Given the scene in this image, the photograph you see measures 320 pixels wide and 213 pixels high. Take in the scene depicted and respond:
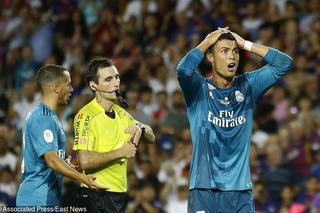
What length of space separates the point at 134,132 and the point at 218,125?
77 centimetres

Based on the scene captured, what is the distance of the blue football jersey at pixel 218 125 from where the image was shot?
7.07 metres

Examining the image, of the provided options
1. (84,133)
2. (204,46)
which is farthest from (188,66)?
(84,133)

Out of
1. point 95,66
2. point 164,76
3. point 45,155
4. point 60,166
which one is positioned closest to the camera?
point 60,166

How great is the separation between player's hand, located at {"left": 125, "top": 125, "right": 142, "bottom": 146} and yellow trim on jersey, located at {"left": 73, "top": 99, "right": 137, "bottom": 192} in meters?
0.07

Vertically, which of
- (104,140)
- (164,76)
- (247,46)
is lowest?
(104,140)

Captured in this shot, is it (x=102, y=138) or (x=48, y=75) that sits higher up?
(x=48, y=75)

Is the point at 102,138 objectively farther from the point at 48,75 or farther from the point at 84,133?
the point at 48,75

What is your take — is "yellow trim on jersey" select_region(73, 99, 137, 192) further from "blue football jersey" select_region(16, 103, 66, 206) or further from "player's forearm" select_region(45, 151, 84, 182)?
"player's forearm" select_region(45, 151, 84, 182)

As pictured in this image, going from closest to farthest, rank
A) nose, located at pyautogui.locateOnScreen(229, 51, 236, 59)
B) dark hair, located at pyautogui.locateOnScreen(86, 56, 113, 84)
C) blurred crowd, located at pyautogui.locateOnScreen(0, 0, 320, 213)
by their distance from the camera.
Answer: nose, located at pyautogui.locateOnScreen(229, 51, 236, 59) → dark hair, located at pyautogui.locateOnScreen(86, 56, 113, 84) → blurred crowd, located at pyautogui.locateOnScreen(0, 0, 320, 213)

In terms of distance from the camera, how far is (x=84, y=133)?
23.9 feet

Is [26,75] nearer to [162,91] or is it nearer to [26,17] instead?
[26,17]

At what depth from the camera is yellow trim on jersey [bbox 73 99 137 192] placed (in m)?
7.28

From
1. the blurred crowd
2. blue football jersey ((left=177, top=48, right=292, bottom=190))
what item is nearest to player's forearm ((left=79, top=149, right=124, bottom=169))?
blue football jersey ((left=177, top=48, right=292, bottom=190))

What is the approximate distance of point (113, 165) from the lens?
24.2ft
